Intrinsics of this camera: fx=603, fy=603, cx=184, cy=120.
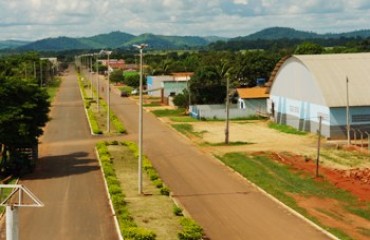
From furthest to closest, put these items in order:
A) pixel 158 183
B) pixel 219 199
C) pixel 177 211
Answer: pixel 158 183
pixel 219 199
pixel 177 211

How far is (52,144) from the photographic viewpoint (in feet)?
164

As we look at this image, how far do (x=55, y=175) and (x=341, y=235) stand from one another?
1903 centimetres

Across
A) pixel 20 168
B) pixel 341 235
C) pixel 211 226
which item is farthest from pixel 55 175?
A: pixel 341 235

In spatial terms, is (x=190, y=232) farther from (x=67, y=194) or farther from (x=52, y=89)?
(x=52, y=89)

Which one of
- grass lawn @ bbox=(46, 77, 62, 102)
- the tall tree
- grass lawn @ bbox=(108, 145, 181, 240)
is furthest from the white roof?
grass lawn @ bbox=(46, 77, 62, 102)

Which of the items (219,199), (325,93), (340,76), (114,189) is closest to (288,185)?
Result: (219,199)

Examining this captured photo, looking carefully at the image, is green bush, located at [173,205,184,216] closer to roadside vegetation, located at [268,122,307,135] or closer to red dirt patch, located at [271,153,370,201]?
red dirt patch, located at [271,153,370,201]

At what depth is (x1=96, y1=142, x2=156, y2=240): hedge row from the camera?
22422 millimetres

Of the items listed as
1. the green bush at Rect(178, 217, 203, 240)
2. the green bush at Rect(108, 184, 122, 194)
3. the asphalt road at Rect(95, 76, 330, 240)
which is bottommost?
the asphalt road at Rect(95, 76, 330, 240)

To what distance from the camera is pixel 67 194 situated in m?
31.3

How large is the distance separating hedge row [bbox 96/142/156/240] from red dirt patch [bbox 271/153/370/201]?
11.8 metres

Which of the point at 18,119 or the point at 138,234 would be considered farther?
the point at 18,119

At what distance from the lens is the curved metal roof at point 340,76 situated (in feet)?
171

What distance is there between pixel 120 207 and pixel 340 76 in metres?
32.8
